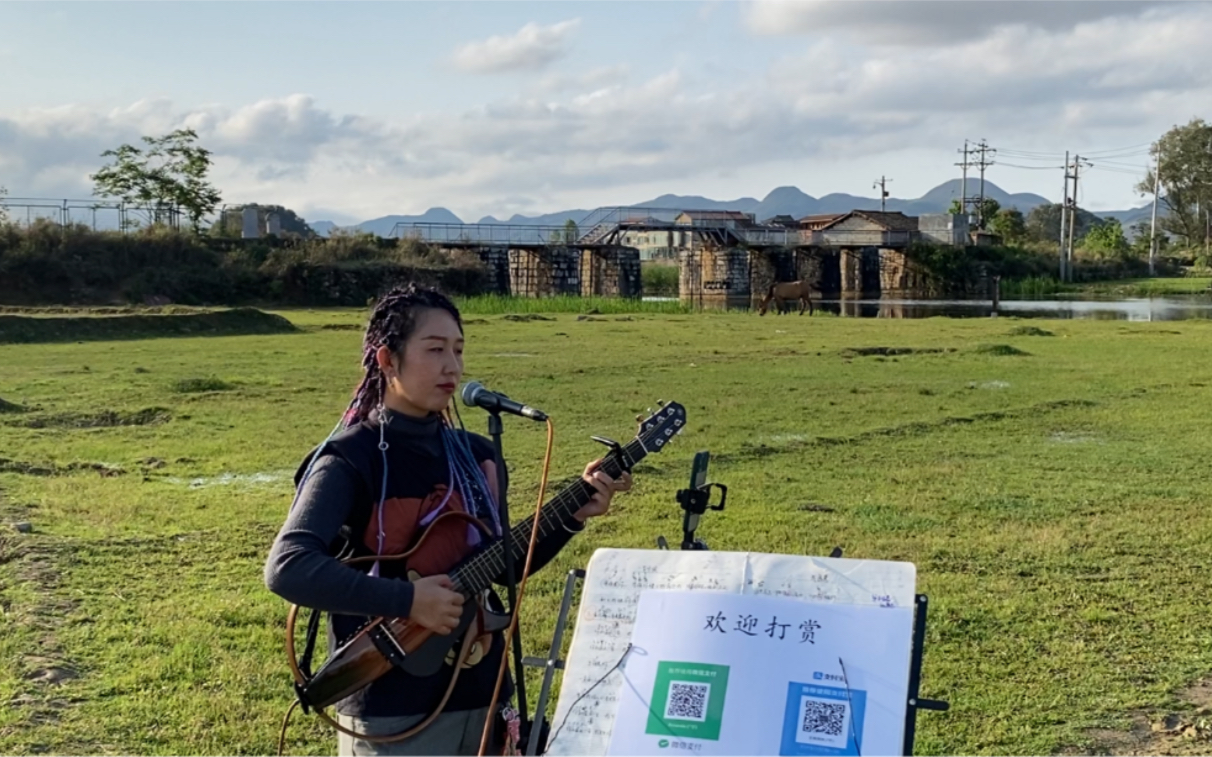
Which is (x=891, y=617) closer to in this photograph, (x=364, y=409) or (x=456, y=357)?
(x=456, y=357)

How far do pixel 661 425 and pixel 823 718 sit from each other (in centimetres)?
102

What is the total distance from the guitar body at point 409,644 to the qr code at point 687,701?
2.00 feet

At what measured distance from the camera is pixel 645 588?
2920 millimetres

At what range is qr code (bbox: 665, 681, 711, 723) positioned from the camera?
2680mm

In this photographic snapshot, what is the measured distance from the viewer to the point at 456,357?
3205 millimetres

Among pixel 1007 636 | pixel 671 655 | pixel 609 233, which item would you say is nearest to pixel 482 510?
pixel 671 655

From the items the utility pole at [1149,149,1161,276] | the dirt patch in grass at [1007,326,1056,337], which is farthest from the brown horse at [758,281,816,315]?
the utility pole at [1149,149,1161,276]

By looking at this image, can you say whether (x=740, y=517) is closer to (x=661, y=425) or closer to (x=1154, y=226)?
(x=661, y=425)

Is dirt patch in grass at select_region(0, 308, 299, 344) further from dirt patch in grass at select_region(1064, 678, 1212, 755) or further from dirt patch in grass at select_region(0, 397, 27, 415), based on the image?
dirt patch in grass at select_region(1064, 678, 1212, 755)

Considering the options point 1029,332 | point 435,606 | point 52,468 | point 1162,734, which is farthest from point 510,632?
point 1029,332

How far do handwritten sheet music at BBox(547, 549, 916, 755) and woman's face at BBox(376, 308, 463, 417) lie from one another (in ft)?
2.09

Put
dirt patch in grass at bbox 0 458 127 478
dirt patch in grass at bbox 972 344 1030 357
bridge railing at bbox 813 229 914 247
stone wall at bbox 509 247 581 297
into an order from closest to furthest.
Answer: dirt patch in grass at bbox 0 458 127 478 → dirt patch in grass at bbox 972 344 1030 357 → stone wall at bbox 509 247 581 297 → bridge railing at bbox 813 229 914 247

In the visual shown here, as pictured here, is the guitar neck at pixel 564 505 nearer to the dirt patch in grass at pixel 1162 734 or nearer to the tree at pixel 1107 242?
the dirt patch in grass at pixel 1162 734

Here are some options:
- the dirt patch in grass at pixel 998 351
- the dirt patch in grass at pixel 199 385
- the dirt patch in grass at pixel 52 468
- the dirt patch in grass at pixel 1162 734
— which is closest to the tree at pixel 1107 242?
the dirt patch in grass at pixel 998 351
